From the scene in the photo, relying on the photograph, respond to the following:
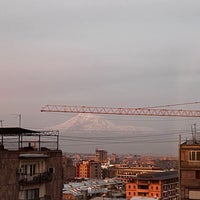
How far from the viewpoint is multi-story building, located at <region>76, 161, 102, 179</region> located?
139250 millimetres

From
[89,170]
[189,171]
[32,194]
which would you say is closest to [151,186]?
[189,171]

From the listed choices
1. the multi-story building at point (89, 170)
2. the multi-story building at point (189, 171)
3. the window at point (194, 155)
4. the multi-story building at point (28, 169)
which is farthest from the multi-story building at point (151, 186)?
the multi-story building at point (89, 170)

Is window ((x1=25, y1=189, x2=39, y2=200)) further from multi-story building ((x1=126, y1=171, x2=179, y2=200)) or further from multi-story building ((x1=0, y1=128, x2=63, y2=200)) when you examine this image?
multi-story building ((x1=126, y1=171, x2=179, y2=200))

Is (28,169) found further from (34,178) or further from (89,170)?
(89,170)

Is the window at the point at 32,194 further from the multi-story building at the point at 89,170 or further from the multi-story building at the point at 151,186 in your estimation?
the multi-story building at the point at 89,170

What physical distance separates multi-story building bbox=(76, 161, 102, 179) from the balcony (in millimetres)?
123634

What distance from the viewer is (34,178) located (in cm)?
1562

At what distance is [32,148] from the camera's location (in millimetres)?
17078

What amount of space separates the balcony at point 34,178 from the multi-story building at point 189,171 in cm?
839

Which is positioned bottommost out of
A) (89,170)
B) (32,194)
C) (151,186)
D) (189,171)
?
(89,170)

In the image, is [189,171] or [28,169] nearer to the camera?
[28,169]

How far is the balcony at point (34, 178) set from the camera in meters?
15.0

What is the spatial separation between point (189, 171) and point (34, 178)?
958 centimetres

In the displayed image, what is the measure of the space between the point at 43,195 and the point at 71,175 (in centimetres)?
11207
